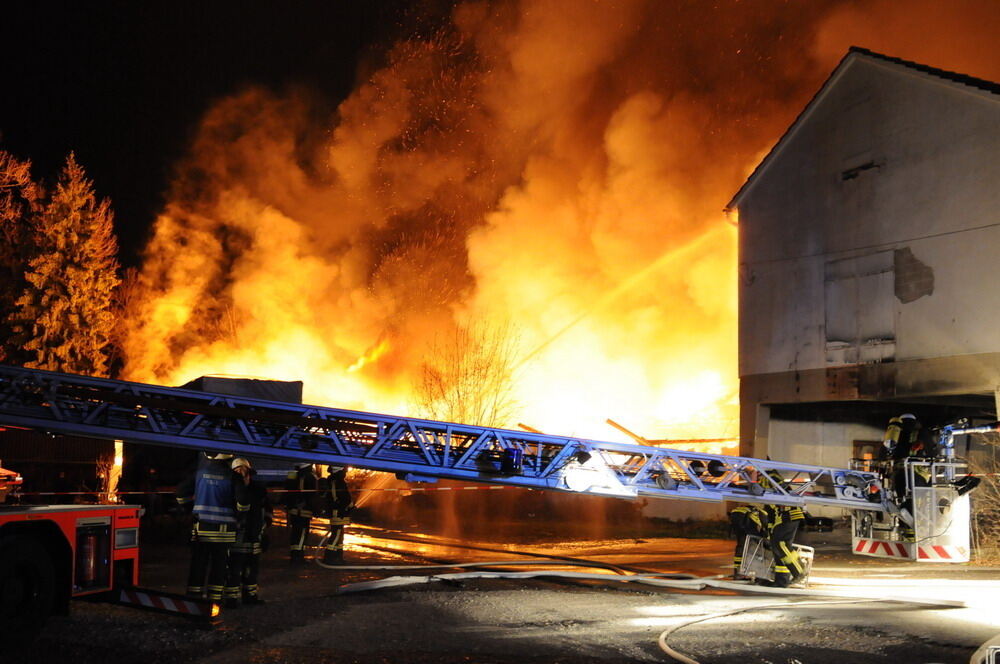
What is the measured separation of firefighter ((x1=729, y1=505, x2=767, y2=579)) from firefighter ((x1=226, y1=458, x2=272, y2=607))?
5802 mm

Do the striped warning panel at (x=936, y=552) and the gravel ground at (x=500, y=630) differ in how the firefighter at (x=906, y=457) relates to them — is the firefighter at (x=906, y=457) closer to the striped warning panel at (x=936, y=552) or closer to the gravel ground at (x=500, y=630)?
the striped warning panel at (x=936, y=552)

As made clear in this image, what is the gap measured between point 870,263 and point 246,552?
12.8 m

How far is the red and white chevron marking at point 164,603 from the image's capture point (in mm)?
7805

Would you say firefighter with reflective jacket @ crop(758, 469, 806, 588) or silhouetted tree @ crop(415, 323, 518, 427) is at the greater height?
silhouetted tree @ crop(415, 323, 518, 427)

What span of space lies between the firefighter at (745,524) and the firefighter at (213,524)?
6040 millimetres

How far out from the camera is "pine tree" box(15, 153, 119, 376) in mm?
27766

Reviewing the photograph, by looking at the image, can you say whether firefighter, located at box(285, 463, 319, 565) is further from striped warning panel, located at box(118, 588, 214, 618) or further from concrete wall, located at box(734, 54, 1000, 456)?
concrete wall, located at box(734, 54, 1000, 456)

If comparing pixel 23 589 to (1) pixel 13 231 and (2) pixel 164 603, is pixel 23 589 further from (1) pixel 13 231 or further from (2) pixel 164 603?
(1) pixel 13 231

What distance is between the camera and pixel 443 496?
878 inches

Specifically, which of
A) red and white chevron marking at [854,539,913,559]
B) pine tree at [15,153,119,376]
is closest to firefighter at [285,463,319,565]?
red and white chevron marking at [854,539,913,559]

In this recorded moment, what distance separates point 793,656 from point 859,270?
1143 centimetres

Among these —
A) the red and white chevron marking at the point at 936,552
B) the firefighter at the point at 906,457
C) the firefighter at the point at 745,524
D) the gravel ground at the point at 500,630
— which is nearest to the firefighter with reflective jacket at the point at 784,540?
the firefighter at the point at 745,524

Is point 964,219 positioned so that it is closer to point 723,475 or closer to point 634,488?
point 723,475

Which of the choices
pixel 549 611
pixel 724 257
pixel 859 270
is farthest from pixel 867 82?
pixel 549 611
